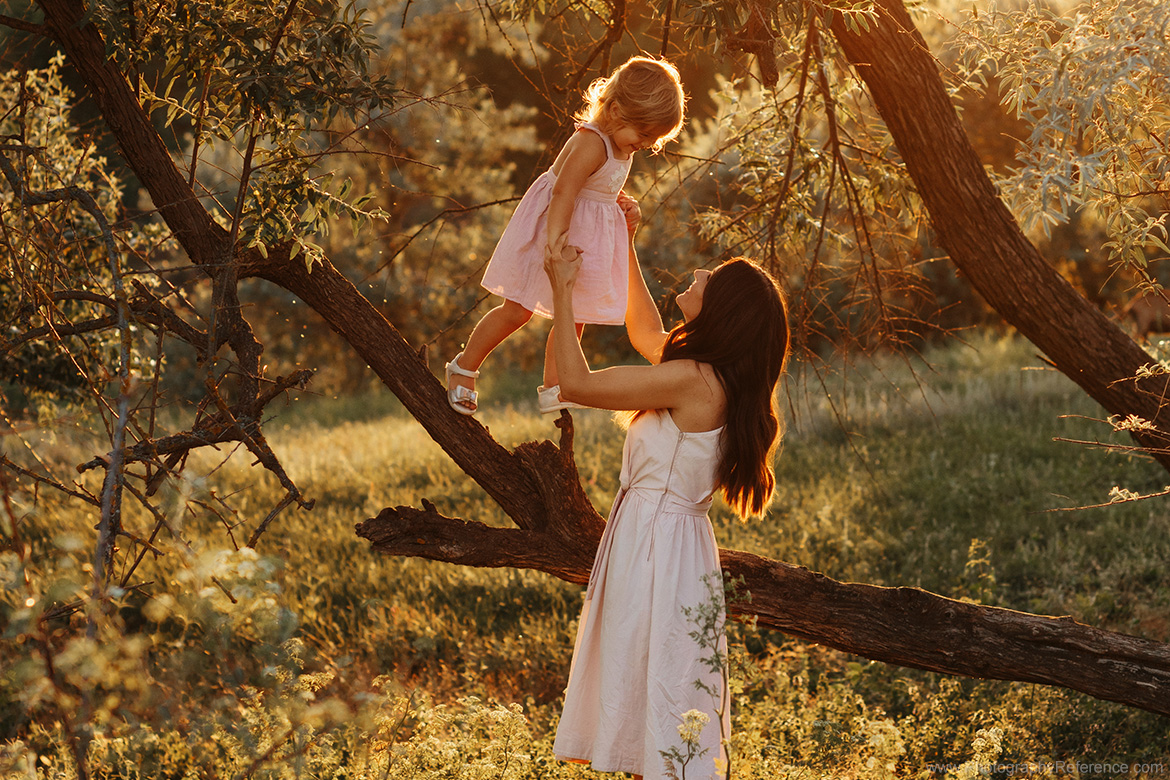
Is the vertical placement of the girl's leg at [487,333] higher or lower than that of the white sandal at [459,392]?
higher

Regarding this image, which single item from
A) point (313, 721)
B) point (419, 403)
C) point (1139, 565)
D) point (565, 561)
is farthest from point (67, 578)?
point (1139, 565)

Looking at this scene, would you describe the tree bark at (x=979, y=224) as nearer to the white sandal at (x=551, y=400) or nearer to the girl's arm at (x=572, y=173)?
the girl's arm at (x=572, y=173)

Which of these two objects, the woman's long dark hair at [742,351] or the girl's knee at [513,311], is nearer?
the woman's long dark hair at [742,351]

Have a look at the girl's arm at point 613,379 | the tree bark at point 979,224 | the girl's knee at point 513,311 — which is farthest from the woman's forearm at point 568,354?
the tree bark at point 979,224

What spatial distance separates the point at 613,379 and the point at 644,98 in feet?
3.36

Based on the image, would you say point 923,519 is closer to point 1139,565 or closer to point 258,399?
point 1139,565

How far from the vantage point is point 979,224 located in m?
3.86

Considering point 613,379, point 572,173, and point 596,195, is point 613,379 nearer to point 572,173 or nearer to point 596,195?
point 572,173

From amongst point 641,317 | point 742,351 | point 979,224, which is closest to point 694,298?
point 742,351

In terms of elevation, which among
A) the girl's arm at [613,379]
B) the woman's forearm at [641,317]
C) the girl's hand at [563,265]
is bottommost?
the girl's arm at [613,379]

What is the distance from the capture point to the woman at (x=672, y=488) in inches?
108

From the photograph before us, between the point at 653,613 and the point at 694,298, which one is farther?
the point at 694,298

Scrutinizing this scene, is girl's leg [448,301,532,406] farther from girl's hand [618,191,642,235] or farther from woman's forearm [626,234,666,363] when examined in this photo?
girl's hand [618,191,642,235]

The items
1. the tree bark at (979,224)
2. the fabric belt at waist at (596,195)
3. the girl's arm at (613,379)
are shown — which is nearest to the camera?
the girl's arm at (613,379)
